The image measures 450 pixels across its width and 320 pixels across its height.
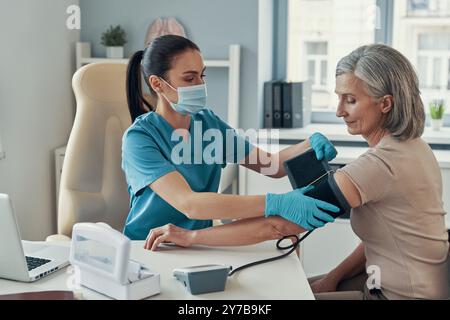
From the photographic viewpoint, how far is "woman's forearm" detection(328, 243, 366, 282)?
2.00m

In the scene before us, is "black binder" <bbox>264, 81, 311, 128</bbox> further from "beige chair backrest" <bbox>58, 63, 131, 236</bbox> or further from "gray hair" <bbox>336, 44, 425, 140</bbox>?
"gray hair" <bbox>336, 44, 425, 140</bbox>

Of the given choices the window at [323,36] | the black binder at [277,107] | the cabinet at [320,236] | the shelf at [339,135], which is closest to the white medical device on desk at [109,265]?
the cabinet at [320,236]

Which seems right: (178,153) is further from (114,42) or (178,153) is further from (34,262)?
(114,42)

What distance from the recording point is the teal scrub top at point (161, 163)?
1960mm

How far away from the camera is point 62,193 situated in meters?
→ 2.42

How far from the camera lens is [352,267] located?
2.00m

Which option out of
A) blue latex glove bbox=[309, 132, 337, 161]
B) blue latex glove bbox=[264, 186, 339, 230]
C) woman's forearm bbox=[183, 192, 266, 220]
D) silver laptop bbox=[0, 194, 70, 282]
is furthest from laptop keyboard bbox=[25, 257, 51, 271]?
blue latex glove bbox=[309, 132, 337, 161]

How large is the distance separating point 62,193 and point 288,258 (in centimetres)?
97

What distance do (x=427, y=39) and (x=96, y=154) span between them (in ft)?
6.32

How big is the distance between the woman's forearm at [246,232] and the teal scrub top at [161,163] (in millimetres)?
221

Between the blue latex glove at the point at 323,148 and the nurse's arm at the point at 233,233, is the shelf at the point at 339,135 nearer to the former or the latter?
the blue latex glove at the point at 323,148

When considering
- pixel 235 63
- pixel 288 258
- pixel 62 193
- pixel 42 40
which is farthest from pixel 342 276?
pixel 42 40

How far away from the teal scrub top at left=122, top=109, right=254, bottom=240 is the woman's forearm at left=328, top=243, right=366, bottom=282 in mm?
435
